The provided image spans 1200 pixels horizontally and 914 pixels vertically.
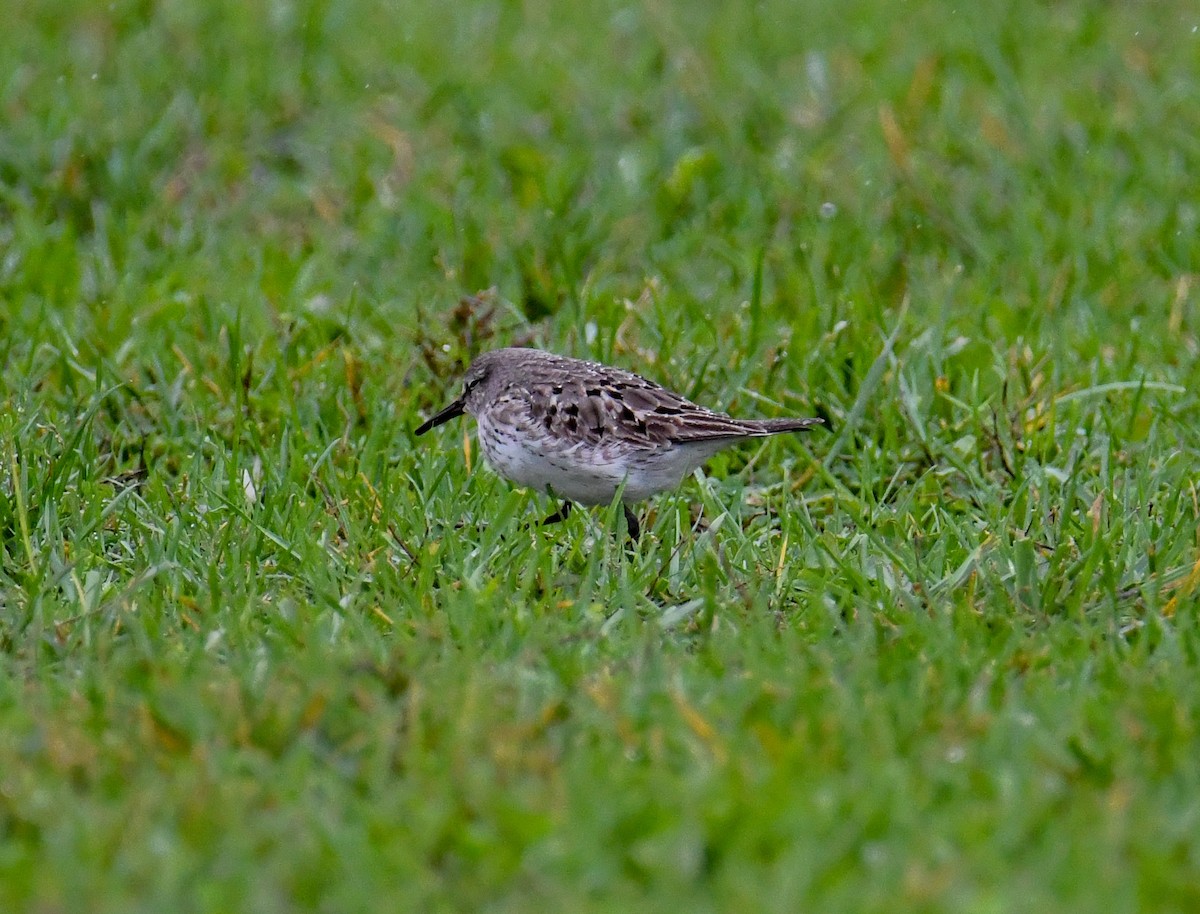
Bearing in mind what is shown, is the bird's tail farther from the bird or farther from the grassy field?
the grassy field

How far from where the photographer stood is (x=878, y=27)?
36.8 ft

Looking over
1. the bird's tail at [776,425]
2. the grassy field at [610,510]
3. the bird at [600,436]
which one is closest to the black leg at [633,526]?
the bird at [600,436]

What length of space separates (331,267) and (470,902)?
5217mm

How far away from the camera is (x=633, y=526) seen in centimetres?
623

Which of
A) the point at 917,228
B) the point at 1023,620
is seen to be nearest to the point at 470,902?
the point at 1023,620

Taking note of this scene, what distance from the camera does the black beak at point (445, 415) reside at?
686 centimetres

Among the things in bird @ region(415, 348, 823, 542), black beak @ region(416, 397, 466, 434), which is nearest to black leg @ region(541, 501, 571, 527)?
bird @ region(415, 348, 823, 542)

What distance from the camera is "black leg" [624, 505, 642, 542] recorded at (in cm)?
616

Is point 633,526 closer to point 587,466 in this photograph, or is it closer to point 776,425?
point 587,466

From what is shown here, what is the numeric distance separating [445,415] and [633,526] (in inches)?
39.9

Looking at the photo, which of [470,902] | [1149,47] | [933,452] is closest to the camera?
[470,902]

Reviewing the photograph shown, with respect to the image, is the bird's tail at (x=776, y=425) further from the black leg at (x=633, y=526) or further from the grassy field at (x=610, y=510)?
the black leg at (x=633, y=526)

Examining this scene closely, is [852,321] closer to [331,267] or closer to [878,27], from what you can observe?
[331,267]

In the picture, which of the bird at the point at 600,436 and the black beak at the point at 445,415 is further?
the black beak at the point at 445,415
